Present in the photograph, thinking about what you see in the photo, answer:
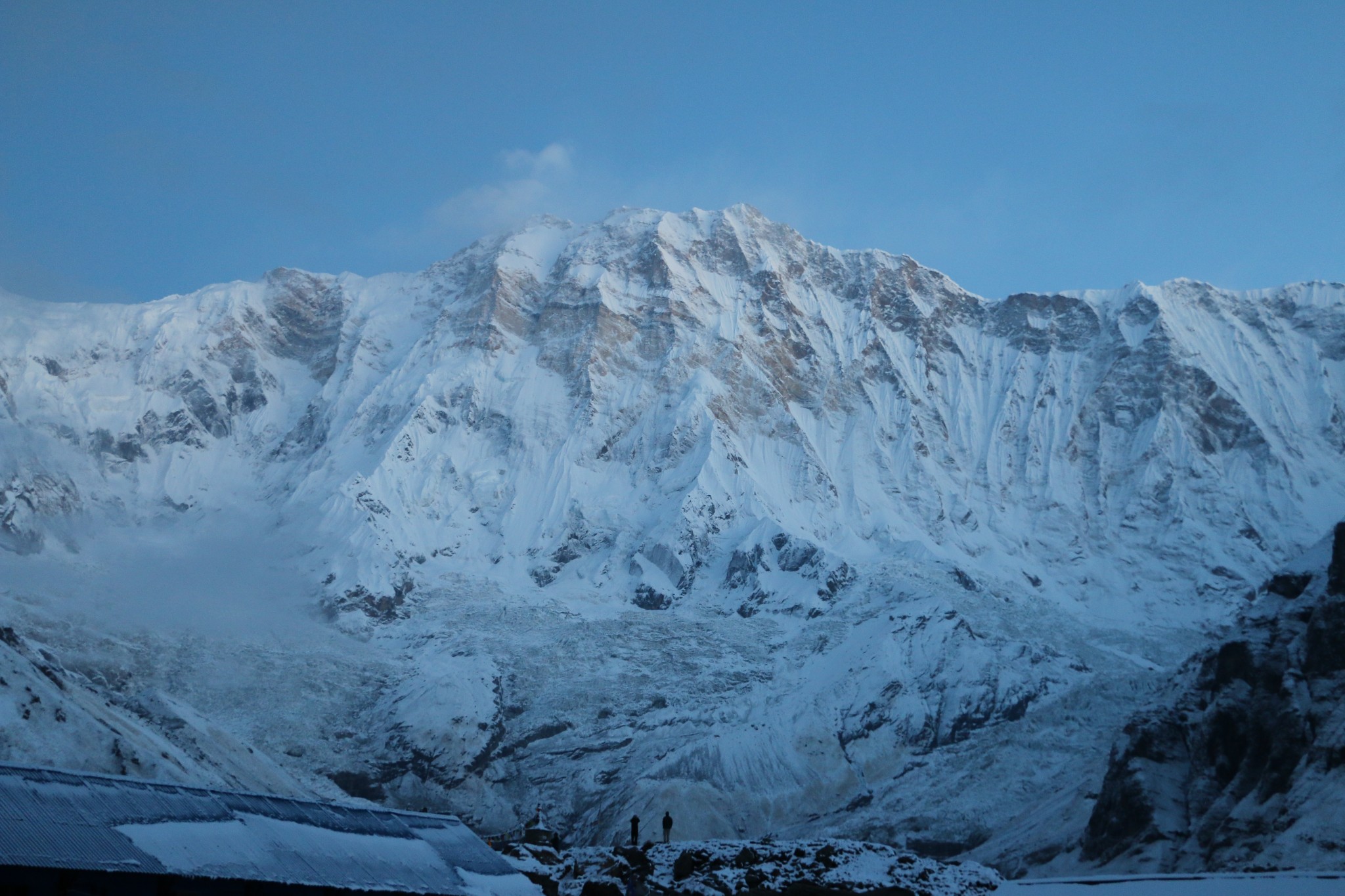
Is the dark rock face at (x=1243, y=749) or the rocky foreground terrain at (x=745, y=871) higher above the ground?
the dark rock face at (x=1243, y=749)

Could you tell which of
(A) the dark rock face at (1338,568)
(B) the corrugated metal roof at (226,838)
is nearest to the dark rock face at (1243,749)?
(A) the dark rock face at (1338,568)

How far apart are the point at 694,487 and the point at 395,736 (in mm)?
59926

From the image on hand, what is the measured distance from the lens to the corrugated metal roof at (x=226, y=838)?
31.6m

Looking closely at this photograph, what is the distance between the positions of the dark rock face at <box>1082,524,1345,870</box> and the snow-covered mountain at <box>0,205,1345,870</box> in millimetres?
7521

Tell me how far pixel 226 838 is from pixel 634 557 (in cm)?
11808

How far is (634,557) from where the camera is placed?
153m

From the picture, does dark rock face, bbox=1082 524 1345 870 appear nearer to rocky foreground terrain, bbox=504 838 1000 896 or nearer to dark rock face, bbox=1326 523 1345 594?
dark rock face, bbox=1326 523 1345 594

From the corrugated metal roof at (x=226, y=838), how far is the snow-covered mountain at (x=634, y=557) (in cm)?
5277

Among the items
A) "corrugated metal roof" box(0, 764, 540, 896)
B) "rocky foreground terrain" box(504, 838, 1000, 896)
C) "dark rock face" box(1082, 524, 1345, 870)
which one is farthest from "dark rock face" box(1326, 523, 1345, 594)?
A: "corrugated metal roof" box(0, 764, 540, 896)

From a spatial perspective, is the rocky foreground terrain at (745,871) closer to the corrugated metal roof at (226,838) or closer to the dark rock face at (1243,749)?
the corrugated metal roof at (226,838)

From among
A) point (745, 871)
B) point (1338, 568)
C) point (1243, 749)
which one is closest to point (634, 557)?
point (1243, 749)

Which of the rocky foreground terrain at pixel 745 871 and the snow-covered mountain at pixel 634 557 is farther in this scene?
the snow-covered mountain at pixel 634 557

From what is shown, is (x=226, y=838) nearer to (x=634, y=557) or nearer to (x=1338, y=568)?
(x=1338, y=568)

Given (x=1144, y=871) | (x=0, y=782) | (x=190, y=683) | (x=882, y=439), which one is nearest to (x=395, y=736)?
(x=190, y=683)
